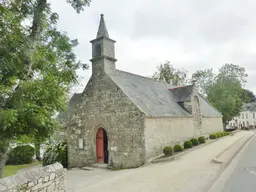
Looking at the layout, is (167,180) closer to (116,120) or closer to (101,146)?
(116,120)

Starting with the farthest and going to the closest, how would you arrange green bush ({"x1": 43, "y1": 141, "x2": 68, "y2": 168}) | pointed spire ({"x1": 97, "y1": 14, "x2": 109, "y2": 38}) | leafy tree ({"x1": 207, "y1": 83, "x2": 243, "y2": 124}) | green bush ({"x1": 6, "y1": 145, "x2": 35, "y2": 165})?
1. leafy tree ({"x1": 207, "y1": 83, "x2": 243, "y2": 124})
2. green bush ({"x1": 6, "y1": 145, "x2": 35, "y2": 165})
3. green bush ({"x1": 43, "y1": 141, "x2": 68, "y2": 168})
4. pointed spire ({"x1": 97, "y1": 14, "x2": 109, "y2": 38})

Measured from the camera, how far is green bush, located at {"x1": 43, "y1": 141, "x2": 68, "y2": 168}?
1766 centimetres

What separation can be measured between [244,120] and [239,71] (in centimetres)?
2163

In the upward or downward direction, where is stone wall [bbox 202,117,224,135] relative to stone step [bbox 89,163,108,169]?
upward

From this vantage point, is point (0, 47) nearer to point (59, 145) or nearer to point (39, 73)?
point (39, 73)

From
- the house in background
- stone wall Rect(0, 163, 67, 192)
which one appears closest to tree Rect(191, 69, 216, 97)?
the house in background

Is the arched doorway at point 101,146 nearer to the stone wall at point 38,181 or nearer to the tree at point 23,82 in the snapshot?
the tree at point 23,82

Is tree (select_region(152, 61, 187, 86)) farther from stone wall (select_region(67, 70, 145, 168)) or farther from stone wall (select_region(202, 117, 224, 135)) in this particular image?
stone wall (select_region(67, 70, 145, 168))

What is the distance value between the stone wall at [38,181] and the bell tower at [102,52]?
34.2ft

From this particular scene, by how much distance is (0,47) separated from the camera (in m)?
6.56

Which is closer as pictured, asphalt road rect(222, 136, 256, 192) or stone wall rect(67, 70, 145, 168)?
asphalt road rect(222, 136, 256, 192)

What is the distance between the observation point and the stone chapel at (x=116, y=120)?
13656mm

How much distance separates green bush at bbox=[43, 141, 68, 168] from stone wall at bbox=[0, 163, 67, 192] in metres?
11.9

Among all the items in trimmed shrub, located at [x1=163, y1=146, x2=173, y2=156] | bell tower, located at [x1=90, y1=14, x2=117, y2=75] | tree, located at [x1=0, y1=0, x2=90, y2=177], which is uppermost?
bell tower, located at [x1=90, y1=14, x2=117, y2=75]
